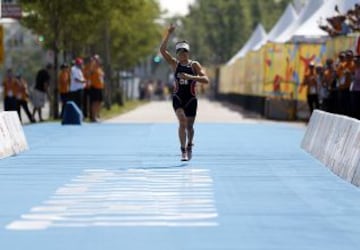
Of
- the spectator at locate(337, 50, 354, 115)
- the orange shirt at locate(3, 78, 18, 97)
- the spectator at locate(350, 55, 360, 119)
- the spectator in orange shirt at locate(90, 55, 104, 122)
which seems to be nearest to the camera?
the spectator at locate(350, 55, 360, 119)

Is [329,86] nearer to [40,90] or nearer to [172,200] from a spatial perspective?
[40,90]

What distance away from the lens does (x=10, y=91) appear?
35.4 m

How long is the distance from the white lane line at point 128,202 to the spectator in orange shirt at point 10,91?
19168mm

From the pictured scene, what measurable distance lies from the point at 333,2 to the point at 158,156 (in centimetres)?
1737

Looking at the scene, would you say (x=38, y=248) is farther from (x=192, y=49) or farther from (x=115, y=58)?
(x=192, y=49)

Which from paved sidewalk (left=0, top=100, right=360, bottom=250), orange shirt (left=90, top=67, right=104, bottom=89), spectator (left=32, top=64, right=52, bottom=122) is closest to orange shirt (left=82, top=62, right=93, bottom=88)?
orange shirt (left=90, top=67, right=104, bottom=89)

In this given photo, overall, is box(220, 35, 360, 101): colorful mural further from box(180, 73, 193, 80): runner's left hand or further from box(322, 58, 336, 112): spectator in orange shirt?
box(180, 73, 193, 80): runner's left hand

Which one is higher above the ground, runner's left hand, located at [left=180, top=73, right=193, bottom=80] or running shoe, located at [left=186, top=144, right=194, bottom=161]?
runner's left hand, located at [left=180, top=73, right=193, bottom=80]

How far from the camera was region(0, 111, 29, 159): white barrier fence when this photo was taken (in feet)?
63.9

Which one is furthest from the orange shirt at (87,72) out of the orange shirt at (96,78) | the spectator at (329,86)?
the spectator at (329,86)

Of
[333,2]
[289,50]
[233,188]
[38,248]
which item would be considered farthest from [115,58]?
[38,248]

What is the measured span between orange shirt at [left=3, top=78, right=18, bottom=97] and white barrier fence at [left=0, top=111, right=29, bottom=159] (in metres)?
13.8

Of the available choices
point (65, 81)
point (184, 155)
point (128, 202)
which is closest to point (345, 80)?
point (184, 155)

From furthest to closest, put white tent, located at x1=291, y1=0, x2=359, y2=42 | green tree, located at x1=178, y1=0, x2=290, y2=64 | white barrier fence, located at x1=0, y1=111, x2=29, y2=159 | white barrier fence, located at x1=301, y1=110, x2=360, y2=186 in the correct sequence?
green tree, located at x1=178, y1=0, x2=290, y2=64 < white tent, located at x1=291, y1=0, x2=359, y2=42 < white barrier fence, located at x1=0, y1=111, x2=29, y2=159 < white barrier fence, located at x1=301, y1=110, x2=360, y2=186
